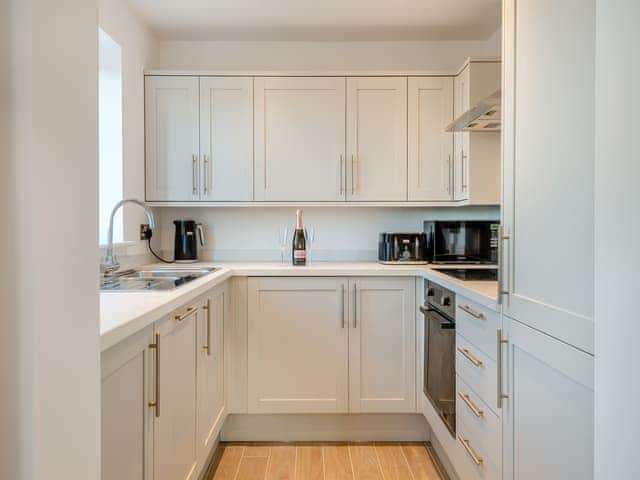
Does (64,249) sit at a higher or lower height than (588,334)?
higher

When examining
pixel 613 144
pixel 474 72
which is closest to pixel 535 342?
A: pixel 613 144

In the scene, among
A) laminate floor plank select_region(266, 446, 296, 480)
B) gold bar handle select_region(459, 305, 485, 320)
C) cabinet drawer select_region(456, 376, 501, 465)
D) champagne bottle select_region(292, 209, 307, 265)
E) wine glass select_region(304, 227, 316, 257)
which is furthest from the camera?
wine glass select_region(304, 227, 316, 257)

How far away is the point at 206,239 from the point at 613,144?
267cm

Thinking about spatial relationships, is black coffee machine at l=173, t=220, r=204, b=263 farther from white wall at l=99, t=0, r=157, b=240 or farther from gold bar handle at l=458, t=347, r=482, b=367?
gold bar handle at l=458, t=347, r=482, b=367

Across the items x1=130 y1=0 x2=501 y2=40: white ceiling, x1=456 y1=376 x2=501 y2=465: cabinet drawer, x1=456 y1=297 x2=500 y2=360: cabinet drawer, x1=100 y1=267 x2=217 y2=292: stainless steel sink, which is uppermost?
x1=130 y1=0 x2=501 y2=40: white ceiling

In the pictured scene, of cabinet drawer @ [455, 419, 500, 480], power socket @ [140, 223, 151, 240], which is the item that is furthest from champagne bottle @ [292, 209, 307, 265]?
cabinet drawer @ [455, 419, 500, 480]

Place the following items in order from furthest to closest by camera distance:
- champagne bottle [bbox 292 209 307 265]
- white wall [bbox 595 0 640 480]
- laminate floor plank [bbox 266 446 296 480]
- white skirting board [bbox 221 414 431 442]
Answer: champagne bottle [bbox 292 209 307 265] < white skirting board [bbox 221 414 431 442] < laminate floor plank [bbox 266 446 296 480] < white wall [bbox 595 0 640 480]

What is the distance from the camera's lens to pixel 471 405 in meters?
1.68

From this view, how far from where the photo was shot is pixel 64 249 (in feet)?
1.75

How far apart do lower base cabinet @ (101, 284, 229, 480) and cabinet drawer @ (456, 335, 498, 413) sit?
1.08m

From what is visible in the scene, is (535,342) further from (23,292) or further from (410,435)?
(410,435)

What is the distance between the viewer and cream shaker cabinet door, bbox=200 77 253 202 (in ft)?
8.84

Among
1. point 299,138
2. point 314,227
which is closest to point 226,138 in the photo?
point 299,138

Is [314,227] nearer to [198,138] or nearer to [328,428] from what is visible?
[198,138]
